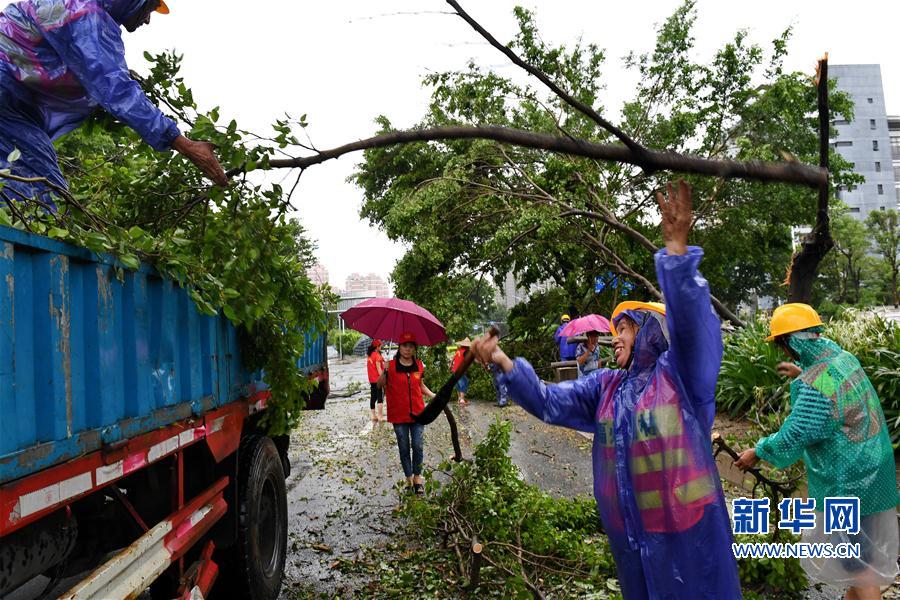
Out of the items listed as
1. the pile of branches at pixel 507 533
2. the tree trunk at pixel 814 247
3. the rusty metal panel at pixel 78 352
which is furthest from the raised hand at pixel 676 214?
the tree trunk at pixel 814 247

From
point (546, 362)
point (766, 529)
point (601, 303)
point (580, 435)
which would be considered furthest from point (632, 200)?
→ point (766, 529)

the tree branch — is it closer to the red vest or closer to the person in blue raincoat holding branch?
the person in blue raincoat holding branch

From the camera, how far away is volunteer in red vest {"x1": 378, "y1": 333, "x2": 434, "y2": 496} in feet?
22.3

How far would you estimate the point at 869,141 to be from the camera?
76188 mm

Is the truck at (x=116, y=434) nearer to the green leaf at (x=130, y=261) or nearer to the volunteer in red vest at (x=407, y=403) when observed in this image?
the green leaf at (x=130, y=261)

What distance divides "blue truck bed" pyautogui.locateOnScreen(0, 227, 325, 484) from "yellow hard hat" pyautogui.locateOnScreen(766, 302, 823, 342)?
3.36 meters

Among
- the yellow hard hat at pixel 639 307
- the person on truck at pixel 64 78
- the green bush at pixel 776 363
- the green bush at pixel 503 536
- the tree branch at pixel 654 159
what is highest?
the person on truck at pixel 64 78

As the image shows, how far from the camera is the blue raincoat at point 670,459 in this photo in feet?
8.10

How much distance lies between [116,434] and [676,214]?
89.1 inches

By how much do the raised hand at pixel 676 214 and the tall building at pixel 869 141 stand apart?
290ft

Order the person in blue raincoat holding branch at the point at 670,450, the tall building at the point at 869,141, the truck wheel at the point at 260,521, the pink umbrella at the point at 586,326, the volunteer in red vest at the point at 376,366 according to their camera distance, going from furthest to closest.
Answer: the tall building at the point at 869,141 < the volunteer in red vest at the point at 376,366 < the pink umbrella at the point at 586,326 < the truck wheel at the point at 260,521 < the person in blue raincoat holding branch at the point at 670,450

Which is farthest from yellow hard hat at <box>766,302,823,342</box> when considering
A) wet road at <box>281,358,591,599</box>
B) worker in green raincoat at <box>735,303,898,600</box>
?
wet road at <box>281,358,591,599</box>

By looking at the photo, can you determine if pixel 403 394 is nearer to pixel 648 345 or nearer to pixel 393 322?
pixel 393 322

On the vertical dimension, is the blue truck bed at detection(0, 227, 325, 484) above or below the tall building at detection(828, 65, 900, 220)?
below
